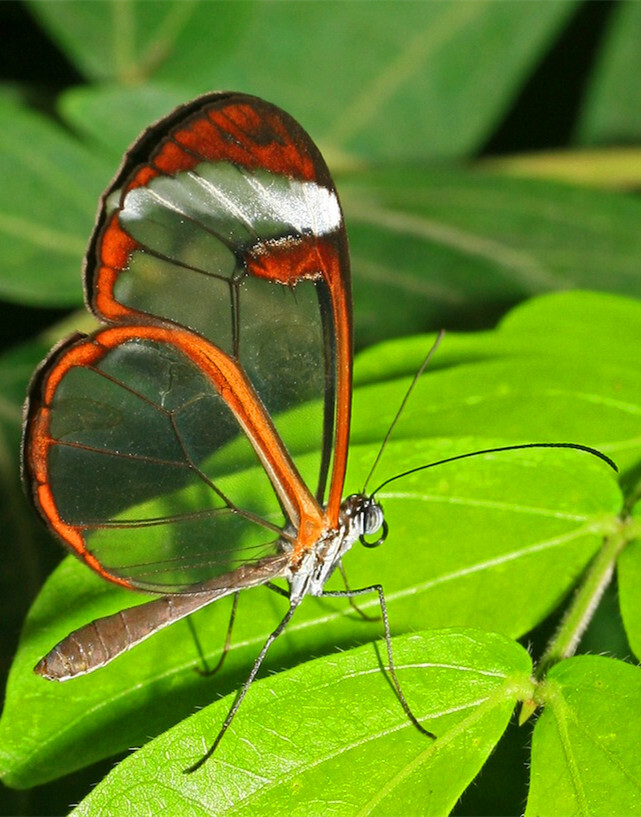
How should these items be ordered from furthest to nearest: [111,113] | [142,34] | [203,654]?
[142,34] < [111,113] < [203,654]

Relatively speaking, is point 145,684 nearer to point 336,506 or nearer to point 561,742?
point 336,506

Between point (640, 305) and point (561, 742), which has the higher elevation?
point (640, 305)

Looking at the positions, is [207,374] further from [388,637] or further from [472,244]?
[472,244]

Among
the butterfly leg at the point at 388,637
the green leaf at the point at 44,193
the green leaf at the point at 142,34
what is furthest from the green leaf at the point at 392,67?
the butterfly leg at the point at 388,637

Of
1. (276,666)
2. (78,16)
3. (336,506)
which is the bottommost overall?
(276,666)

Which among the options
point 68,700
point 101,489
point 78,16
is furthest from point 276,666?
point 78,16

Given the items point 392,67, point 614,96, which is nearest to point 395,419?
point 392,67

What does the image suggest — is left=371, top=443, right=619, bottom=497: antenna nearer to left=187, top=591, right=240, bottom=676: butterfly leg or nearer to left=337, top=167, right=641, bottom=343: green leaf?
left=187, top=591, right=240, bottom=676: butterfly leg
